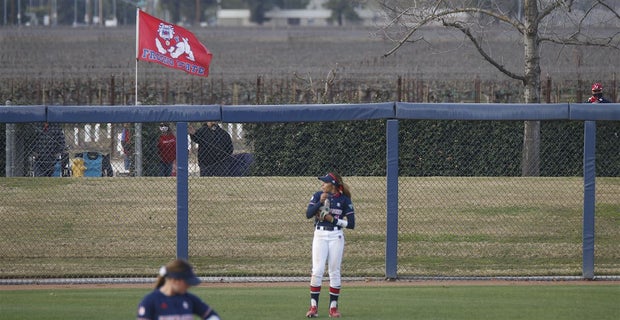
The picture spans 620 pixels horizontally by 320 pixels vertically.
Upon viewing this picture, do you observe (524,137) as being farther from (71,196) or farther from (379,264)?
(71,196)

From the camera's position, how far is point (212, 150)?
48.1 ft

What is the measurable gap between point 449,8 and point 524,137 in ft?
18.8

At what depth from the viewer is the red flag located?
19.4 m

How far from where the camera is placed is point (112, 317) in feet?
34.7

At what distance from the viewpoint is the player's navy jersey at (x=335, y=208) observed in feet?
34.2

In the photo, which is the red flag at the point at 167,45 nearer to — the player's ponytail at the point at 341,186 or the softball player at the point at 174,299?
the player's ponytail at the point at 341,186

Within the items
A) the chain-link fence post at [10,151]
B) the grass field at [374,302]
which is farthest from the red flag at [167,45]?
the grass field at [374,302]

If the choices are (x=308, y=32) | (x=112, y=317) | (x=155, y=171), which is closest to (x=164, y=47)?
(x=155, y=171)

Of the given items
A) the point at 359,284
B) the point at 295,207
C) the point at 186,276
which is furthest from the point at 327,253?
the point at 295,207

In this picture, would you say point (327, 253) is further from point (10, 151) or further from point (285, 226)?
point (10, 151)

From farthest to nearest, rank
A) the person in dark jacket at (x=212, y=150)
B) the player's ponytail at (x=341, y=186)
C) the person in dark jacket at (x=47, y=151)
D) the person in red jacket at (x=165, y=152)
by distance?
the person in red jacket at (x=165, y=152), the person in dark jacket at (x=47, y=151), the person in dark jacket at (x=212, y=150), the player's ponytail at (x=341, y=186)

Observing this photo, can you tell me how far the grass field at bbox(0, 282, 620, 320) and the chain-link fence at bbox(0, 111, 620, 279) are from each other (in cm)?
105

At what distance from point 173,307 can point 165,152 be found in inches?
383

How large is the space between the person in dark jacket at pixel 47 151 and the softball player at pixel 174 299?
8229mm
